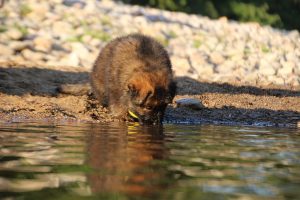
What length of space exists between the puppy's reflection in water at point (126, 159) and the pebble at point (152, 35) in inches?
342

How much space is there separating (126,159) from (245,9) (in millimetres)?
28527

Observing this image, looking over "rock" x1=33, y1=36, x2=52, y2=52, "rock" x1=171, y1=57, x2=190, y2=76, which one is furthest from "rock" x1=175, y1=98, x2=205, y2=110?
"rock" x1=33, y1=36, x2=52, y2=52

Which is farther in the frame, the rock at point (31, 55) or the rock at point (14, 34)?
the rock at point (14, 34)

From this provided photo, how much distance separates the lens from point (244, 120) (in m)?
9.59

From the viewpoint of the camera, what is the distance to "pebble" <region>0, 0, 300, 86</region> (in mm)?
16734

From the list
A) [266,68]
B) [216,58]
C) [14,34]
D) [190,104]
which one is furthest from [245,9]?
[190,104]

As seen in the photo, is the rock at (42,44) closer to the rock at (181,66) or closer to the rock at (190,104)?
the rock at (181,66)

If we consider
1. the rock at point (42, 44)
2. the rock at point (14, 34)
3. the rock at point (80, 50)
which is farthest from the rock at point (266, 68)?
the rock at point (14, 34)

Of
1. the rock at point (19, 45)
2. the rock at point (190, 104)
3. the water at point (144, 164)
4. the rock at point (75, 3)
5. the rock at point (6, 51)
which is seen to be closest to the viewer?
the water at point (144, 164)

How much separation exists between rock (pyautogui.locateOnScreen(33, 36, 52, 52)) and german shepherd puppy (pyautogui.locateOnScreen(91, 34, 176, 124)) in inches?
251

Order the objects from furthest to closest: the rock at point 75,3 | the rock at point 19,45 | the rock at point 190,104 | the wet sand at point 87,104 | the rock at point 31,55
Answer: the rock at point 75,3, the rock at point 19,45, the rock at point 31,55, the rock at point 190,104, the wet sand at point 87,104

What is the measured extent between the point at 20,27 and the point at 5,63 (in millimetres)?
4259

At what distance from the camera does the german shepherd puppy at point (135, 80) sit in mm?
8234

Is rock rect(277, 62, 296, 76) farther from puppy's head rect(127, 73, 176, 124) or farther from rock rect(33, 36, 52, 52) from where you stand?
puppy's head rect(127, 73, 176, 124)
